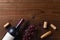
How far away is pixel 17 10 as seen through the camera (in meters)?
1.21

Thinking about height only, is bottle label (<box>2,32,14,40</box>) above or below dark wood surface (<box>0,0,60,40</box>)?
below

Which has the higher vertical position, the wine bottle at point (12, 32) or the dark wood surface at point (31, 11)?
the dark wood surface at point (31, 11)

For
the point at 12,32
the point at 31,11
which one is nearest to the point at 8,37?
the point at 12,32

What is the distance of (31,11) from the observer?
1.21 m

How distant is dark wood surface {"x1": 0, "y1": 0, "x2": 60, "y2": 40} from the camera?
1.17 m

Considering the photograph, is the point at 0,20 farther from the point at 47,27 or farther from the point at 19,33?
the point at 47,27

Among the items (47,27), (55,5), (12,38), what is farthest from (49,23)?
(12,38)

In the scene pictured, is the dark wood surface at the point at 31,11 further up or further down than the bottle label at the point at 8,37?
further up

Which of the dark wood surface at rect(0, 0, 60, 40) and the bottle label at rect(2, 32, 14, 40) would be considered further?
the dark wood surface at rect(0, 0, 60, 40)

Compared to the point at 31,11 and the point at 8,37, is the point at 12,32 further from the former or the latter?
the point at 31,11

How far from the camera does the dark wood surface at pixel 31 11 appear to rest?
3.82 feet

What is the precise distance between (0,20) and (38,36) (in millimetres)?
253

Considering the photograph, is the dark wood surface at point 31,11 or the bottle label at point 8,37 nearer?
the bottle label at point 8,37

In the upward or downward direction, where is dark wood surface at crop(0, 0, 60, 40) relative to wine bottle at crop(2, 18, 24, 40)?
upward
